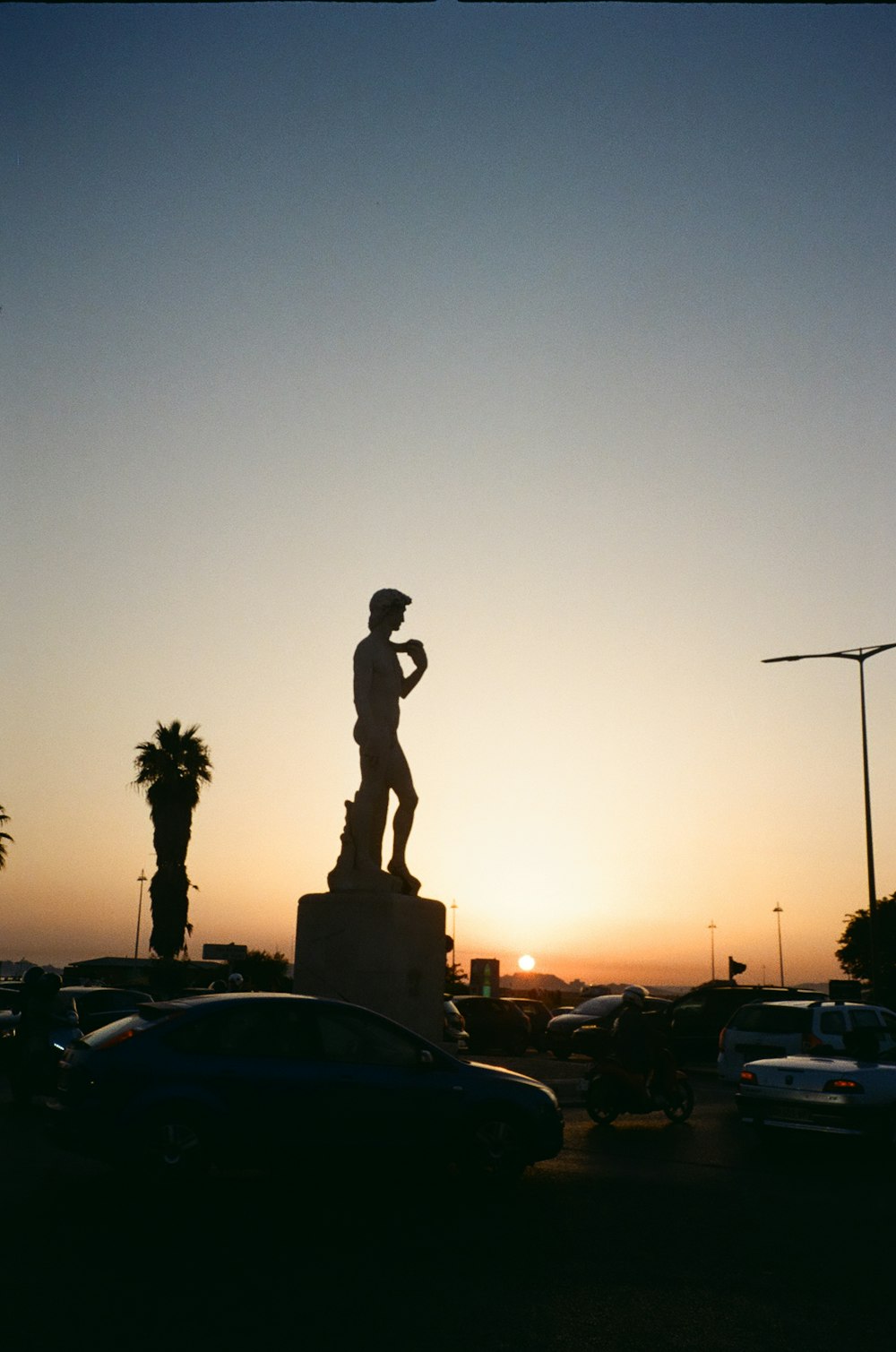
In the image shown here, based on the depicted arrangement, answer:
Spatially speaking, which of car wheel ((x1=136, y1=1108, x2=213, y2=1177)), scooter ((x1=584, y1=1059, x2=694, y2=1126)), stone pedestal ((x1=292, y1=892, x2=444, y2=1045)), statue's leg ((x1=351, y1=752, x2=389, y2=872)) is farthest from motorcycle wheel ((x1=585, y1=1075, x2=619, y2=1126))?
car wheel ((x1=136, y1=1108, x2=213, y2=1177))

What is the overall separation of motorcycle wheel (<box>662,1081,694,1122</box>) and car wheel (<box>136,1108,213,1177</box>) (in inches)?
320

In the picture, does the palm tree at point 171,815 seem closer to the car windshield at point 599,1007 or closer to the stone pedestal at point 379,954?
the car windshield at point 599,1007

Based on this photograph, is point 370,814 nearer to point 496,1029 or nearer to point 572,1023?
point 572,1023

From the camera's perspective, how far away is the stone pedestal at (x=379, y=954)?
55.8 ft

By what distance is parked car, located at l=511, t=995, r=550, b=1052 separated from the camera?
33.1 metres

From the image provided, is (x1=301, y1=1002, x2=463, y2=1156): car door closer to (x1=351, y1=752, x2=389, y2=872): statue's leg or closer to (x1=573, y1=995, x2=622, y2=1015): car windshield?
(x1=351, y1=752, x2=389, y2=872): statue's leg

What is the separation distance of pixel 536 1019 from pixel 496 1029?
399 cm

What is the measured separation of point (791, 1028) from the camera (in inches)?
716

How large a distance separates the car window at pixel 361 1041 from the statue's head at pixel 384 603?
9.54 meters

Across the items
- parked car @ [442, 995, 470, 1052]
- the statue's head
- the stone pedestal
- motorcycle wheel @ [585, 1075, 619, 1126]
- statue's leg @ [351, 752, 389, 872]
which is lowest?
motorcycle wheel @ [585, 1075, 619, 1126]

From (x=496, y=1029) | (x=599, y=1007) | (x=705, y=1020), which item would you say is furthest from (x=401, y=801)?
(x=599, y=1007)

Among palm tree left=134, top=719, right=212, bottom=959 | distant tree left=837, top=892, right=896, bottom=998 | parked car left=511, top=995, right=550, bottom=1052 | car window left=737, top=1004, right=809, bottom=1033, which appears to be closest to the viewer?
car window left=737, top=1004, right=809, bottom=1033

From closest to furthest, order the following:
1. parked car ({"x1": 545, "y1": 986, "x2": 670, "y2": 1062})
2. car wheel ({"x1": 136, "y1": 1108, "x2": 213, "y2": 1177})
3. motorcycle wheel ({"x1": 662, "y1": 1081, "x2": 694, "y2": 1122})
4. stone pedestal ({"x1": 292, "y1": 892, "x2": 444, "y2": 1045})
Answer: car wheel ({"x1": 136, "y1": 1108, "x2": 213, "y2": 1177}) → motorcycle wheel ({"x1": 662, "y1": 1081, "x2": 694, "y2": 1122}) → stone pedestal ({"x1": 292, "y1": 892, "x2": 444, "y2": 1045}) → parked car ({"x1": 545, "y1": 986, "x2": 670, "y2": 1062})

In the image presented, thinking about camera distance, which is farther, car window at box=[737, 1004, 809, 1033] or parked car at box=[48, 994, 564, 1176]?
car window at box=[737, 1004, 809, 1033]
